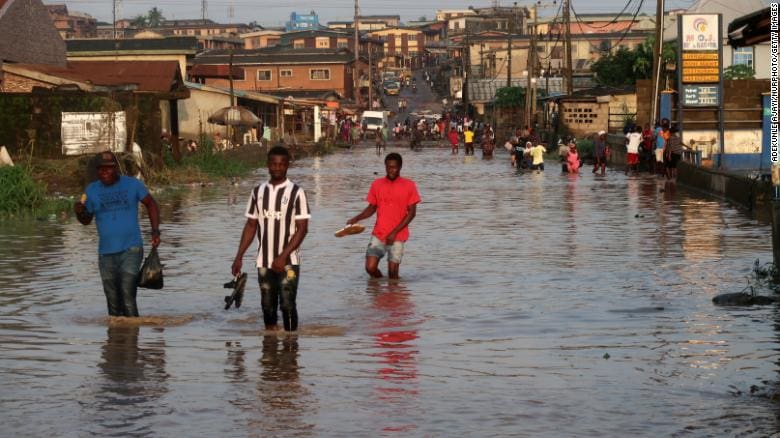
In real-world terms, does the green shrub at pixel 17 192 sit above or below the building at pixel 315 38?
below

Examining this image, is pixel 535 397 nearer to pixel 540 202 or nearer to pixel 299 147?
pixel 540 202

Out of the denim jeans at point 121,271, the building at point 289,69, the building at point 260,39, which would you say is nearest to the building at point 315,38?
the building at point 260,39

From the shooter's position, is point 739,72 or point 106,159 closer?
point 106,159

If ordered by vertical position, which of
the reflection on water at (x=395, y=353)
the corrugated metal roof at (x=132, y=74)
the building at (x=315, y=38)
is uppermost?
the building at (x=315, y=38)

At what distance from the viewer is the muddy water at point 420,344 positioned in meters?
7.94

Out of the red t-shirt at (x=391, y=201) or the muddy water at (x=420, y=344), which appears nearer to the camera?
the muddy water at (x=420, y=344)

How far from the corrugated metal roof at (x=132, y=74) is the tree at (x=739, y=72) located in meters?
24.3

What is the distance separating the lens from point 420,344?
1080cm

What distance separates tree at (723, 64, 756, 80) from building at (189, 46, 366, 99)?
1950 inches

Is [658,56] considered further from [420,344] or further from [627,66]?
[420,344]

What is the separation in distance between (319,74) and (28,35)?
215ft

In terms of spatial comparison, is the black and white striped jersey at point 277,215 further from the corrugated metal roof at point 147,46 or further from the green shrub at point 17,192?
the corrugated metal roof at point 147,46

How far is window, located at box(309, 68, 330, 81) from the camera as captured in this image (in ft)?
373

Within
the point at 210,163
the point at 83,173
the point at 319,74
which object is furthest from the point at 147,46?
the point at 83,173
